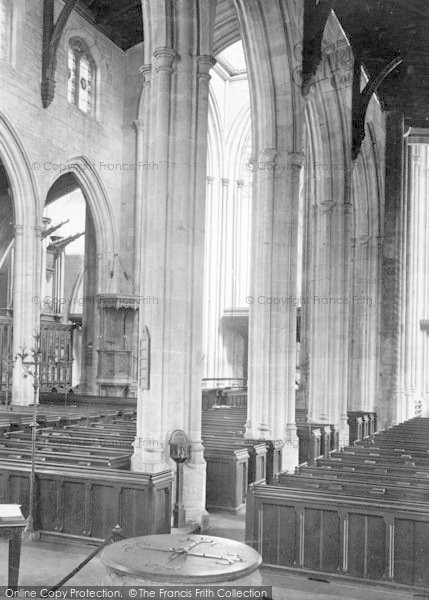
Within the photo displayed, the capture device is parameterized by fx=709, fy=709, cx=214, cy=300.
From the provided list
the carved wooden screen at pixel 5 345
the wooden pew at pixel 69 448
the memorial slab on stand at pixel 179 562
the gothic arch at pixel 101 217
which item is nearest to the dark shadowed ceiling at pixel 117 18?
the gothic arch at pixel 101 217

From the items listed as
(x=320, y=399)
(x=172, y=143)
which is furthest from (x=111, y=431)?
(x=320, y=399)

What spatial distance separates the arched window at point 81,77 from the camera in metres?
21.5

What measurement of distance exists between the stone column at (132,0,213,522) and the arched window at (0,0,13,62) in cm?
996

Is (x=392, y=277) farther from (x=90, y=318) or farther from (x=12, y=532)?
(x=12, y=532)

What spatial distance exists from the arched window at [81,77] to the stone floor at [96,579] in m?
Result: 16.5

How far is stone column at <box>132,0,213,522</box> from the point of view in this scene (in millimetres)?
9617

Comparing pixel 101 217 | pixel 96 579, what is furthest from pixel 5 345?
pixel 96 579

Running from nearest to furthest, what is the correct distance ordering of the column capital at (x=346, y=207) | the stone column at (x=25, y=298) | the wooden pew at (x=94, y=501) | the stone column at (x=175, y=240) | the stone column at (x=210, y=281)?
the wooden pew at (x=94, y=501)
the stone column at (x=175, y=240)
the column capital at (x=346, y=207)
the stone column at (x=25, y=298)
the stone column at (x=210, y=281)

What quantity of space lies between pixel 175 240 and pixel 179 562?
612 centimetres

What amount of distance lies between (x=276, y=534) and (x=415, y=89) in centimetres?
1984

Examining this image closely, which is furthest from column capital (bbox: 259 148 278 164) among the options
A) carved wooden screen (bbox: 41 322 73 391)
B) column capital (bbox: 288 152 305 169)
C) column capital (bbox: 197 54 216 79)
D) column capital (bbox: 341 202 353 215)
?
carved wooden screen (bbox: 41 322 73 391)

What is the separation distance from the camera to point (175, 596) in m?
3.91

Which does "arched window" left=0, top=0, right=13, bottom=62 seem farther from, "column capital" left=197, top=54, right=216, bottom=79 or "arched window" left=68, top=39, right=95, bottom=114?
"column capital" left=197, top=54, right=216, bottom=79

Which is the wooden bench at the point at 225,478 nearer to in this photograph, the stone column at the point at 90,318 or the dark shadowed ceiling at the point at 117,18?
the stone column at the point at 90,318
